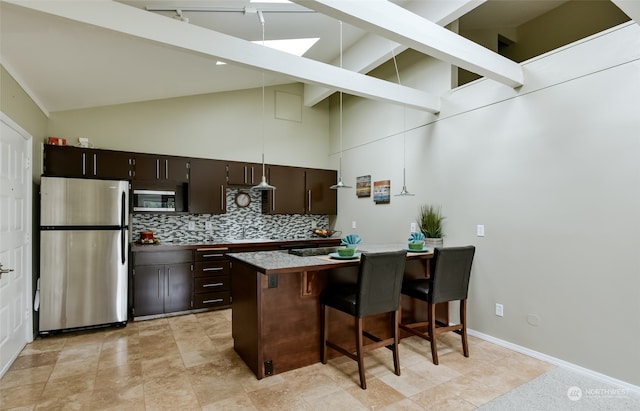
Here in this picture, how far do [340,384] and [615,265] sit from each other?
236 cm

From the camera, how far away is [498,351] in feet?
10.4

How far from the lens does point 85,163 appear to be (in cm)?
400

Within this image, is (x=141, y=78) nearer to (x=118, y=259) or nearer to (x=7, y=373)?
(x=118, y=259)

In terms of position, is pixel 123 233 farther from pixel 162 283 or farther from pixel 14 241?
pixel 14 241

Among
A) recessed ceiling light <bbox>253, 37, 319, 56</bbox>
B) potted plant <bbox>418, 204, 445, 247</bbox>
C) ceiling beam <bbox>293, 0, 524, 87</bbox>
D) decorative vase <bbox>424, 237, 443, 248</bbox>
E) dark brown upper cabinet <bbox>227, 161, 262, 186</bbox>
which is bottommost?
decorative vase <bbox>424, 237, 443, 248</bbox>

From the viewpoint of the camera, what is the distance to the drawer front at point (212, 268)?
447cm

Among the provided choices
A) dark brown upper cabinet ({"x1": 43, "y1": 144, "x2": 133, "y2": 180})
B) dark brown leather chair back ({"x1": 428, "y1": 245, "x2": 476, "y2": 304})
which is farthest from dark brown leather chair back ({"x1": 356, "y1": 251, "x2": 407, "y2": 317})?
dark brown upper cabinet ({"x1": 43, "y1": 144, "x2": 133, "y2": 180})

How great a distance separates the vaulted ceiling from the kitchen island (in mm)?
1764

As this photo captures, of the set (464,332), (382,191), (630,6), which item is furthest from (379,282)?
(382,191)

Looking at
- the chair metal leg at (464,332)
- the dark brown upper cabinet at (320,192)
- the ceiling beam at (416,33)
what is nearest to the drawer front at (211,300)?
the dark brown upper cabinet at (320,192)

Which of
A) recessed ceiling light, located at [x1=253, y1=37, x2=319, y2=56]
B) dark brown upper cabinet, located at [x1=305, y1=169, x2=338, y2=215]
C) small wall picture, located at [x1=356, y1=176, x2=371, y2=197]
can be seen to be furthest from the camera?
dark brown upper cabinet, located at [x1=305, y1=169, x2=338, y2=215]

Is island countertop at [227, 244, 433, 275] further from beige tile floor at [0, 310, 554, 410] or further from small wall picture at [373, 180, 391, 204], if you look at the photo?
small wall picture at [373, 180, 391, 204]

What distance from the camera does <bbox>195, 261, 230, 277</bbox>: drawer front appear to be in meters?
4.47

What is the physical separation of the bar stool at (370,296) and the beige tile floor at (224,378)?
22 cm
